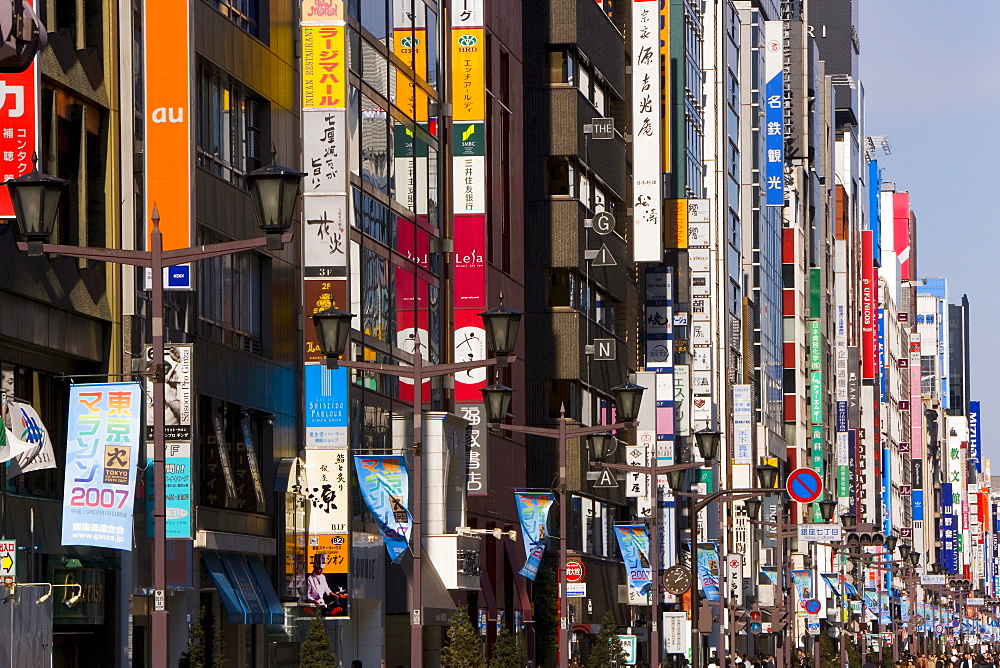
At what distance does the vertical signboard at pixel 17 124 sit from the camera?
2867 centimetres

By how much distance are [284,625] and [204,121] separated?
1052 centimetres

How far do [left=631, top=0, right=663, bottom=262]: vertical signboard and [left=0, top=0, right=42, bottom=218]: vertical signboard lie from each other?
148 ft

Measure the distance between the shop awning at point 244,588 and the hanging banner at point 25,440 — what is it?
7561 mm

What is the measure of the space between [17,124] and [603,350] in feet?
138

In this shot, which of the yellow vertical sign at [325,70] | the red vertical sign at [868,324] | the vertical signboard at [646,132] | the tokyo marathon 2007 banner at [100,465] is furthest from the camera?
the red vertical sign at [868,324]

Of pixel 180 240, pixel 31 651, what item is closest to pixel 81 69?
pixel 180 240

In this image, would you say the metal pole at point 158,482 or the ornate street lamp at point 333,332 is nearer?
the metal pole at point 158,482

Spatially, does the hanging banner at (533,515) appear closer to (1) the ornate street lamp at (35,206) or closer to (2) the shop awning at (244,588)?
(2) the shop awning at (244,588)

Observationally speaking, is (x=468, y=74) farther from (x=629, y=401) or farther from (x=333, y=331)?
(x=333, y=331)

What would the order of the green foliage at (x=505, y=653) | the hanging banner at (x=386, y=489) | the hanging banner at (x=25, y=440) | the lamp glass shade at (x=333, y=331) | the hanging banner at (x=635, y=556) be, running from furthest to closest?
the hanging banner at (x=635, y=556) → the green foliage at (x=505, y=653) → the hanging banner at (x=386, y=489) → the lamp glass shade at (x=333, y=331) → the hanging banner at (x=25, y=440)

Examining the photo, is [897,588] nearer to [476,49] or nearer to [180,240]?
[476,49]

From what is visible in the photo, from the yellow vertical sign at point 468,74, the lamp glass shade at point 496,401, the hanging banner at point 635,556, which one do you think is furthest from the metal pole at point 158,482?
the hanging banner at point 635,556

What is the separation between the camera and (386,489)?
4156 cm

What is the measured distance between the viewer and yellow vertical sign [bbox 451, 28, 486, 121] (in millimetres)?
53094
